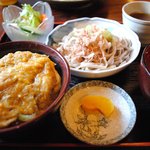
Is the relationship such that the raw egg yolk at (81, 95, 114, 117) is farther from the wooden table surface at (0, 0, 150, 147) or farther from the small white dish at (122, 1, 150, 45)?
the small white dish at (122, 1, 150, 45)

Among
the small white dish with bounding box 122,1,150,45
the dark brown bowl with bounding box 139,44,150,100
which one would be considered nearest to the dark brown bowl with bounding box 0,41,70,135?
the dark brown bowl with bounding box 139,44,150,100

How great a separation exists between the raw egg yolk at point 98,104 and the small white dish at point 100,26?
0.44 feet

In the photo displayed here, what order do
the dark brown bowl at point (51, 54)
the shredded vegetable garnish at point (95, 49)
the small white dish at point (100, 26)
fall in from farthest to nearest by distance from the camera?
the shredded vegetable garnish at point (95, 49)
the small white dish at point (100, 26)
the dark brown bowl at point (51, 54)

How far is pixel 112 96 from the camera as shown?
1140 mm

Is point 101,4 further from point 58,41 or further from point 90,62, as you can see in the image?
point 90,62

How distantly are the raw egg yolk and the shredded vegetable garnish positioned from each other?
218mm

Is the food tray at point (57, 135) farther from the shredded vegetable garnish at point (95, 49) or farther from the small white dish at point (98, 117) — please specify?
the shredded vegetable garnish at point (95, 49)

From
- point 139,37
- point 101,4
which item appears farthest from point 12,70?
point 101,4

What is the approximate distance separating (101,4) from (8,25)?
0.84 meters

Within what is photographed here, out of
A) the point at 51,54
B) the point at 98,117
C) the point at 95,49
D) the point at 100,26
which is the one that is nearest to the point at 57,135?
the point at 98,117

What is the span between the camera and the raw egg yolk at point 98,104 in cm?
105

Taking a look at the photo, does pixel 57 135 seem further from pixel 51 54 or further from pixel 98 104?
pixel 51 54

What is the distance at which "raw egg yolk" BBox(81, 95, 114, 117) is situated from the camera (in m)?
1.05

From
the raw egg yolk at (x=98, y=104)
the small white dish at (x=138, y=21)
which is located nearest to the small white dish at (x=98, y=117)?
the raw egg yolk at (x=98, y=104)
